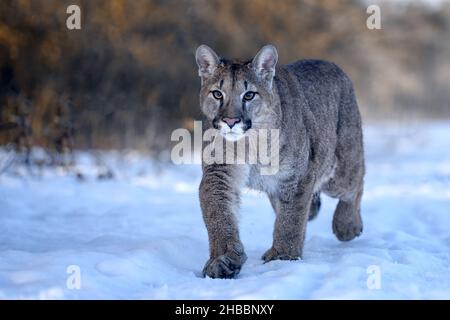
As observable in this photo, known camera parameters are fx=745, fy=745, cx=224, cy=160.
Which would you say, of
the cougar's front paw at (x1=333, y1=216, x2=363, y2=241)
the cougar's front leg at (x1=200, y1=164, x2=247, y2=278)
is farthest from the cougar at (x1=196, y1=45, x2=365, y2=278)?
the cougar's front paw at (x1=333, y1=216, x2=363, y2=241)

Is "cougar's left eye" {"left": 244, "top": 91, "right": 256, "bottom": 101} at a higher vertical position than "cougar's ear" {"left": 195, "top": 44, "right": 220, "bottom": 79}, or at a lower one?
lower

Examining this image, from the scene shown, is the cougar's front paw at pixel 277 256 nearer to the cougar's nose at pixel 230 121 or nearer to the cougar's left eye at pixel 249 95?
the cougar's nose at pixel 230 121

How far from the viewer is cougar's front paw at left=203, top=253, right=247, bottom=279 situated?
17.1 ft

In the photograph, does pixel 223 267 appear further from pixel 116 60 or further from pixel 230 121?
pixel 116 60

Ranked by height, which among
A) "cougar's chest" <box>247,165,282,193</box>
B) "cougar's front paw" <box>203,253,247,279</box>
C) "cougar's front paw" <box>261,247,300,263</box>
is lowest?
"cougar's front paw" <box>203,253,247,279</box>

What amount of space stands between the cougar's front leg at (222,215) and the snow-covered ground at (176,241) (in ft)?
0.58

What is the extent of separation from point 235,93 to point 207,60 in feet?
1.68

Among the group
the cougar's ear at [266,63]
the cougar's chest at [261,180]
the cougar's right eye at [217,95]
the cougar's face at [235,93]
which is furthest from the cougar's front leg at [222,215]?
the cougar's ear at [266,63]

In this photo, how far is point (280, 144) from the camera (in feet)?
19.5

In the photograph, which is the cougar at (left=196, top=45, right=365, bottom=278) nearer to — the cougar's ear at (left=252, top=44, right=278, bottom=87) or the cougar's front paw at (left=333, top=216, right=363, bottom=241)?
the cougar's ear at (left=252, top=44, right=278, bottom=87)

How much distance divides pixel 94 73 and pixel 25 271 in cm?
829

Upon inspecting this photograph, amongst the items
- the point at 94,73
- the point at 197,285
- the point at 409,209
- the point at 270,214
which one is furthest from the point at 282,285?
the point at 94,73

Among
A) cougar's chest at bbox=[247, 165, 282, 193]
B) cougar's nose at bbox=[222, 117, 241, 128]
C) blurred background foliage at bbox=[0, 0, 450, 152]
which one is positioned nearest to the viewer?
cougar's nose at bbox=[222, 117, 241, 128]

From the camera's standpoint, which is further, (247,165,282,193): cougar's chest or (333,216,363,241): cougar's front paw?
(333,216,363,241): cougar's front paw
